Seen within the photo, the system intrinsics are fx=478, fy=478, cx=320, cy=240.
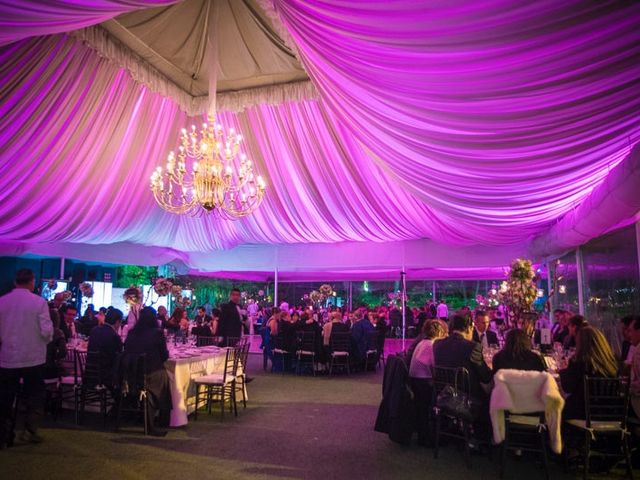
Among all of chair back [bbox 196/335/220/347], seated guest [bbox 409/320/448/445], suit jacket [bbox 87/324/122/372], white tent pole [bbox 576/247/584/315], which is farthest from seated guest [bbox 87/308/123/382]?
white tent pole [bbox 576/247/584/315]

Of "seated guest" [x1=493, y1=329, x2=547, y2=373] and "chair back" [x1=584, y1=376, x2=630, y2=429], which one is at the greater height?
"seated guest" [x1=493, y1=329, x2=547, y2=373]

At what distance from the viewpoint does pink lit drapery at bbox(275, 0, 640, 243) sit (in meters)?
2.97

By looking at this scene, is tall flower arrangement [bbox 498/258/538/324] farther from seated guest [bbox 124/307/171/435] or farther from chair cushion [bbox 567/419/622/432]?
seated guest [bbox 124/307/171/435]

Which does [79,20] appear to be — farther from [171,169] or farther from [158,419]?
[158,419]

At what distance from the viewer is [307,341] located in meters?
9.62

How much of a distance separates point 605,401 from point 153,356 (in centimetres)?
436

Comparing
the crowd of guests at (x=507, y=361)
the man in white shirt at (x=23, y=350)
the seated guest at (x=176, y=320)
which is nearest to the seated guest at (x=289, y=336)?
the seated guest at (x=176, y=320)

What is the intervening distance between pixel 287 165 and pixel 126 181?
317 cm

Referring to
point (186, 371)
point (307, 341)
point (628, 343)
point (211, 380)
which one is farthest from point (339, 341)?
point (628, 343)

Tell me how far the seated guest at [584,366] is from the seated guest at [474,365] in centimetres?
66

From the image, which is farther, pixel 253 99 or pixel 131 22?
pixel 253 99

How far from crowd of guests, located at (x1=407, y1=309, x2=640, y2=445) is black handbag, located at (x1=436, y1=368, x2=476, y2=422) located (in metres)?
0.09

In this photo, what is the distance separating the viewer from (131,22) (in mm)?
6078

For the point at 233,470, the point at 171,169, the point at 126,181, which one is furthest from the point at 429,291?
the point at 233,470
